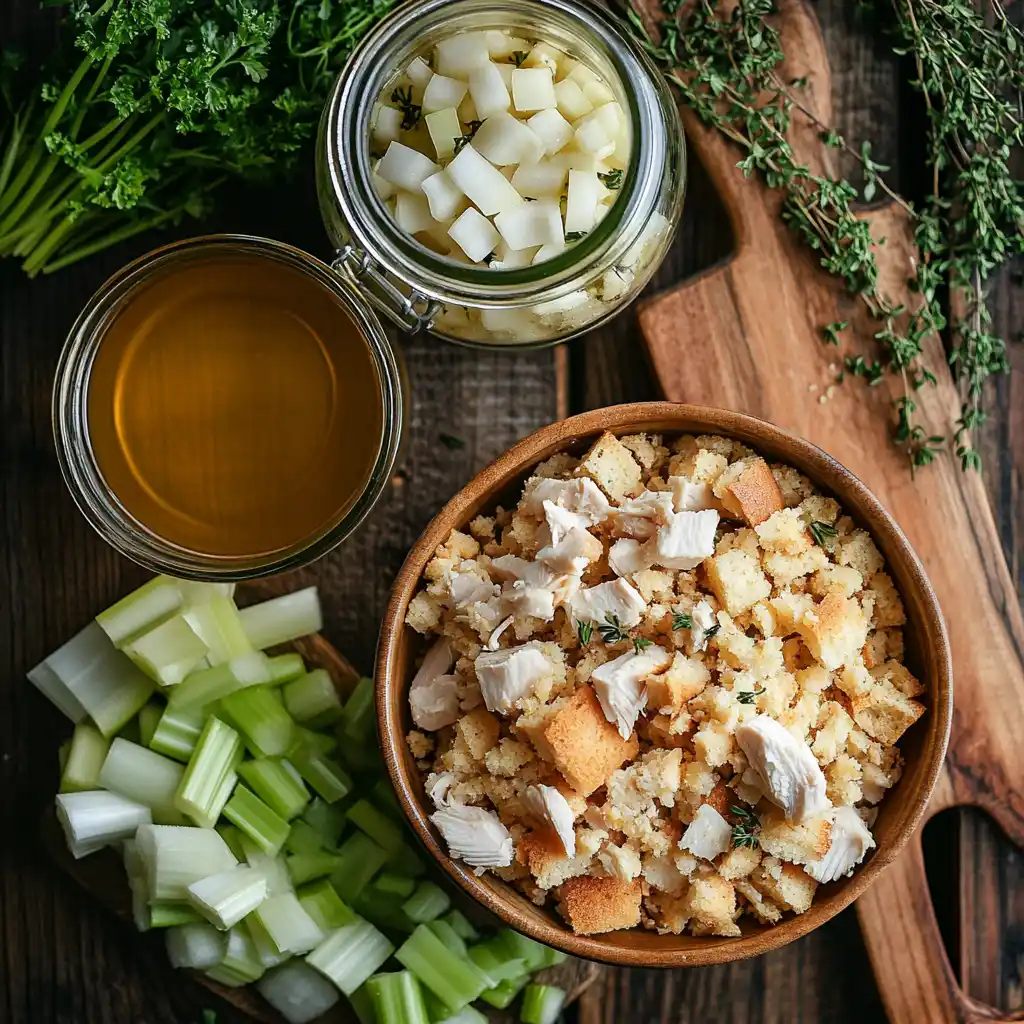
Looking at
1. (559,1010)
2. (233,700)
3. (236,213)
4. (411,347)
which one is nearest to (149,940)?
(233,700)

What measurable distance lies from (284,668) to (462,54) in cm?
108

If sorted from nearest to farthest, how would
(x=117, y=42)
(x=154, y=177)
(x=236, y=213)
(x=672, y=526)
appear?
1. (x=672, y=526)
2. (x=117, y=42)
3. (x=154, y=177)
4. (x=236, y=213)

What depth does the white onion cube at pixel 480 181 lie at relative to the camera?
61.4 inches

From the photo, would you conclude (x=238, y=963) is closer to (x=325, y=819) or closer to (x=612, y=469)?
(x=325, y=819)

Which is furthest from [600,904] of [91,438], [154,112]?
[154,112]

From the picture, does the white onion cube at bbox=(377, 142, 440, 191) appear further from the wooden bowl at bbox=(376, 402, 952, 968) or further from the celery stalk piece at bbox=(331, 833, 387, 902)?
the celery stalk piece at bbox=(331, 833, 387, 902)

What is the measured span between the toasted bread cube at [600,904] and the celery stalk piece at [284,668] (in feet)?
2.20

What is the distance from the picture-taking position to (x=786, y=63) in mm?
1985

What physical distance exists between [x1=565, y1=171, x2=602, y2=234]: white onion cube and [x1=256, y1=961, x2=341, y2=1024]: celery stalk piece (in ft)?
4.50

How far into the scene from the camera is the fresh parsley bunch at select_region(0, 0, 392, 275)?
169 centimetres

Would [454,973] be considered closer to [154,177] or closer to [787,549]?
[787,549]

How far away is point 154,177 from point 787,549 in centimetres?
123

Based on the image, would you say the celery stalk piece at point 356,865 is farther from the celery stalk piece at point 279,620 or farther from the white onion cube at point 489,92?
the white onion cube at point 489,92

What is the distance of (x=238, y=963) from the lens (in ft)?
6.39
